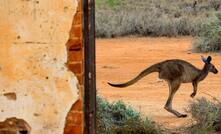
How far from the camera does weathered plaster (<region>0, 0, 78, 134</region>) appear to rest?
6.24m

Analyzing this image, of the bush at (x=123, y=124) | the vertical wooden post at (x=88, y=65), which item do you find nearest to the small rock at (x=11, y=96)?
the vertical wooden post at (x=88, y=65)

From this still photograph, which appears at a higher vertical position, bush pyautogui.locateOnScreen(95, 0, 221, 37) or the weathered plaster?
the weathered plaster

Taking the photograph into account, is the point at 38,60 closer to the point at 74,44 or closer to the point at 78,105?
the point at 74,44

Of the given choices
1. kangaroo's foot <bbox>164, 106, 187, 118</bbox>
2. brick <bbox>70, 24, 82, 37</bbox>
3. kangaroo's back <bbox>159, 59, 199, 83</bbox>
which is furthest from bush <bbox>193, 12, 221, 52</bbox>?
brick <bbox>70, 24, 82, 37</bbox>

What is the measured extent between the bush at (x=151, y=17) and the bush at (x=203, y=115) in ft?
56.6

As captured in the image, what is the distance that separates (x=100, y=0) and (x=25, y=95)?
33.4 meters

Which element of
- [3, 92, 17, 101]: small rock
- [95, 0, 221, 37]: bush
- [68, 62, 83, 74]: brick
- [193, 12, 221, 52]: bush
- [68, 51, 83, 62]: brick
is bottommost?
[95, 0, 221, 37]: bush

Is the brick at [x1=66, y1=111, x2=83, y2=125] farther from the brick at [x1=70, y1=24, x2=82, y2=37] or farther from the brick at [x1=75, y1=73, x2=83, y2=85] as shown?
the brick at [x1=70, y1=24, x2=82, y2=37]

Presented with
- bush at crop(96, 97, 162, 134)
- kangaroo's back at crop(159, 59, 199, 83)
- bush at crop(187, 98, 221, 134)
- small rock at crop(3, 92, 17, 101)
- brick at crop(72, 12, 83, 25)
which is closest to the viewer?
brick at crop(72, 12, 83, 25)

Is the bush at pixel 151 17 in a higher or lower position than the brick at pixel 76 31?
lower

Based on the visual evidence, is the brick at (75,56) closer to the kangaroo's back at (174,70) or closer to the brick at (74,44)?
the brick at (74,44)

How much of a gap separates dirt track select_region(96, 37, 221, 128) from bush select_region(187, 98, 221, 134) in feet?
2.14

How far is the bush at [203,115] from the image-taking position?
9.22 meters

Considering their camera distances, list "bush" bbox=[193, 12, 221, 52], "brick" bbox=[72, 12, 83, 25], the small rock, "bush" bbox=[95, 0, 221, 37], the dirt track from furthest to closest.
Answer: "bush" bbox=[95, 0, 221, 37] → "bush" bbox=[193, 12, 221, 52] → the dirt track → the small rock → "brick" bbox=[72, 12, 83, 25]
